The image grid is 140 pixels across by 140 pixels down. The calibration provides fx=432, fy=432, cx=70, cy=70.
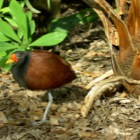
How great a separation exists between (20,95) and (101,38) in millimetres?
1400

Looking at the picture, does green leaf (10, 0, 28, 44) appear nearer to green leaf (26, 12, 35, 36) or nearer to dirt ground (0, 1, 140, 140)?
green leaf (26, 12, 35, 36)

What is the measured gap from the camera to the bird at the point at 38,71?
3.02 metres

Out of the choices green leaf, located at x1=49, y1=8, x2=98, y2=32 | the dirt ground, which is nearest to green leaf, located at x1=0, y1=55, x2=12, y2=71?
the dirt ground

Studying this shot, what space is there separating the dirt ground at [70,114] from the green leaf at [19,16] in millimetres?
517

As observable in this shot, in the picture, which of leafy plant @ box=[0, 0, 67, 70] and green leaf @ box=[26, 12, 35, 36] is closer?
leafy plant @ box=[0, 0, 67, 70]

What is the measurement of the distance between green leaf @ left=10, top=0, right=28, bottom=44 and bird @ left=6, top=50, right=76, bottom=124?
339 millimetres

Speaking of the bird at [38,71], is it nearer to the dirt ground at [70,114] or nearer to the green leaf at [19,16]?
the dirt ground at [70,114]

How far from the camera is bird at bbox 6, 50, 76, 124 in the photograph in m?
3.02

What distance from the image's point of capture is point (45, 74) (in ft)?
9.94

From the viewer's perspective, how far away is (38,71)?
3.02 m

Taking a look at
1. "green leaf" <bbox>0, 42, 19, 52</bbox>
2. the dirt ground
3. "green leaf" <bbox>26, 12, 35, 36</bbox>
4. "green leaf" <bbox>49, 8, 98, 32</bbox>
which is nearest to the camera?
the dirt ground

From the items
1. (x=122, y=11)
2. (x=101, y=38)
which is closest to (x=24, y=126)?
(x=122, y=11)

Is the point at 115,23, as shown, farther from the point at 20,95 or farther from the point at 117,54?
the point at 20,95

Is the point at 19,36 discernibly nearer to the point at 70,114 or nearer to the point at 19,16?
the point at 19,16
